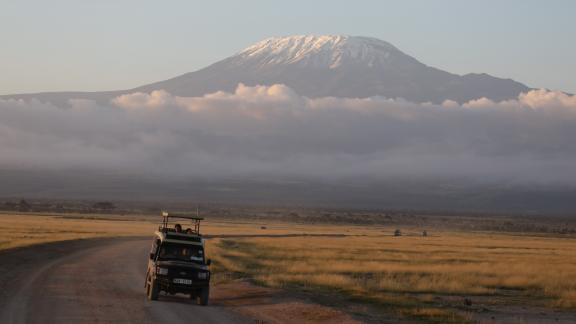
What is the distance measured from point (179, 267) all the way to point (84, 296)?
117 inches

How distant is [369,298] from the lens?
90.4 feet

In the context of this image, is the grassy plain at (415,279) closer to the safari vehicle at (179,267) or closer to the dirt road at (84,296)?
the dirt road at (84,296)

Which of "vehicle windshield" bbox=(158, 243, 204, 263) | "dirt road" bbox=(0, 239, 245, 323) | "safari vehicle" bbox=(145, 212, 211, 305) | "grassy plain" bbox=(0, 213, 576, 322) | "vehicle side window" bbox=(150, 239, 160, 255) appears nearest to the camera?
"dirt road" bbox=(0, 239, 245, 323)

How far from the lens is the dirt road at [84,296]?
65.8 feet

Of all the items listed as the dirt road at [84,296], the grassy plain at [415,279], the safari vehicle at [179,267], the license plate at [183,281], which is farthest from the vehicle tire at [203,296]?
the grassy plain at [415,279]

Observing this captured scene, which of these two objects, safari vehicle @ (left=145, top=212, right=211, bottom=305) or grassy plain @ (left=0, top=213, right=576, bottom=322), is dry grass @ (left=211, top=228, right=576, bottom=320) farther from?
safari vehicle @ (left=145, top=212, right=211, bottom=305)

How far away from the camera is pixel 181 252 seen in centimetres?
2525

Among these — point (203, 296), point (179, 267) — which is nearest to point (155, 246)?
point (179, 267)

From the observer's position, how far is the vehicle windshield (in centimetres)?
2512

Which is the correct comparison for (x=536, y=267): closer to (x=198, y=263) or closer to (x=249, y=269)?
(x=249, y=269)

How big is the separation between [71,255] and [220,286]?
17.9 m

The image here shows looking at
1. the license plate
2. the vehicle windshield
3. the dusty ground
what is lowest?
the dusty ground

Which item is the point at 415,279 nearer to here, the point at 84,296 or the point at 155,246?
the point at 155,246

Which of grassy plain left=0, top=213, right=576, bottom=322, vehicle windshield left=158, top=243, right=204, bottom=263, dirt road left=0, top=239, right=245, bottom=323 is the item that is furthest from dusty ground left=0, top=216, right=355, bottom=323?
grassy plain left=0, top=213, right=576, bottom=322
